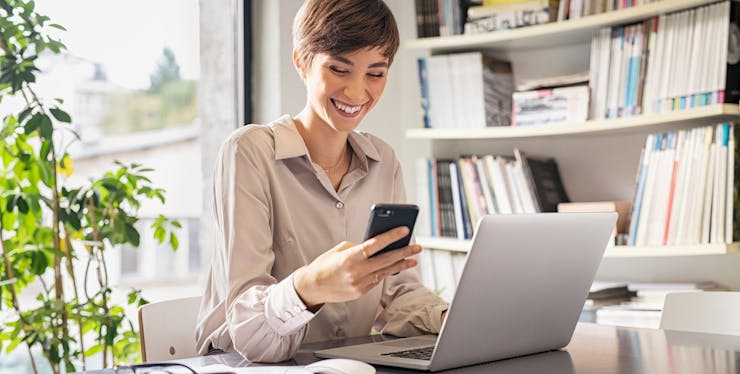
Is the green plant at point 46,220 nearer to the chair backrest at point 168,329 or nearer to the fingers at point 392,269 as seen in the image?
the chair backrest at point 168,329

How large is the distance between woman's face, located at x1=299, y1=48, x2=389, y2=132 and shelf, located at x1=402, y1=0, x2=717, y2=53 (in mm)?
1272

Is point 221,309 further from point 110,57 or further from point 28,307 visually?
point 110,57

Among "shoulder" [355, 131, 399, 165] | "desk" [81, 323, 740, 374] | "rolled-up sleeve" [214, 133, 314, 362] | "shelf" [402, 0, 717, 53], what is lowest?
"desk" [81, 323, 740, 374]

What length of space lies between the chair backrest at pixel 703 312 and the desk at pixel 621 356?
0.27 m

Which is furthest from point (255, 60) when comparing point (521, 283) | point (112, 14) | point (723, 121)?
point (521, 283)

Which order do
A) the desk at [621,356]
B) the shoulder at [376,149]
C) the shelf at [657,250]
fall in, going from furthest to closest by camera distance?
1. the shelf at [657,250]
2. the shoulder at [376,149]
3. the desk at [621,356]

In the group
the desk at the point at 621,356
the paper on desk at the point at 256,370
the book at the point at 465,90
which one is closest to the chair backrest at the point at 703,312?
the desk at the point at 621,356

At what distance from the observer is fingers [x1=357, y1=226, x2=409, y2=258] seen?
1130 millimetres

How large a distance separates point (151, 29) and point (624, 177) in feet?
5.26

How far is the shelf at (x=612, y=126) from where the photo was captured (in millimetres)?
2491

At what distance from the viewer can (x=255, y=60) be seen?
313 centimetres

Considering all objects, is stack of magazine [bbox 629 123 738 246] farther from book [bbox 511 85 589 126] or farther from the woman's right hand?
the woman's right hand

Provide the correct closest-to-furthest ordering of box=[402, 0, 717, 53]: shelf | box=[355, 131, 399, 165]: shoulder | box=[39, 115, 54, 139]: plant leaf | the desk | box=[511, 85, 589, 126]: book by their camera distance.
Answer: the desk < box=[355, 131, 399, 165]: shoulder < box=[39, 115, 54, 139]: plant leaf < box=[402, 0, 717, 53]: shelf < box=[511, 85, 589, 126]: book

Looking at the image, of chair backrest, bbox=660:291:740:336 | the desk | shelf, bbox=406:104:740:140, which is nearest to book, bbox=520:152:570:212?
shelf, bbox=406:104:740:140
